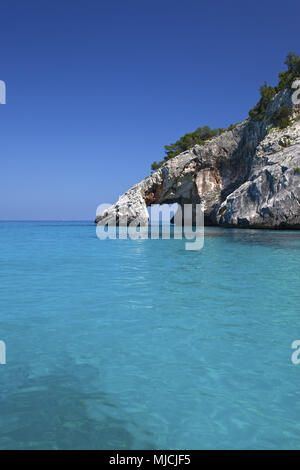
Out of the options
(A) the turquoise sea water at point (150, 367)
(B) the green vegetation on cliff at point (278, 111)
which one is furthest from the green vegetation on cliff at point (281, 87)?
(A) the turquoise sea water at point (150, 367)

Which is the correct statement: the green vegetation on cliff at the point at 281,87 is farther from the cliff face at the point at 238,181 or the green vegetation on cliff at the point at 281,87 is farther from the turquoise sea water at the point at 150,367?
the turquoise sea water at the point at 150,367

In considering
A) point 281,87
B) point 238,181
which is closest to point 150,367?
point 281,87

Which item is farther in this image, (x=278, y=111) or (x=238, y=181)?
(x=238, y=181)

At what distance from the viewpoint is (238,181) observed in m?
48.5

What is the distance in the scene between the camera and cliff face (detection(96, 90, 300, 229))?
→ 32.0m

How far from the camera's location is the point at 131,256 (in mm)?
15898

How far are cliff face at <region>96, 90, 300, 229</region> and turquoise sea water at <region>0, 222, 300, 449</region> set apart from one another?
25.5 metres

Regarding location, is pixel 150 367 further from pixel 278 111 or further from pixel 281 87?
pixel 281 87

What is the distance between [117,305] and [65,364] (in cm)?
285

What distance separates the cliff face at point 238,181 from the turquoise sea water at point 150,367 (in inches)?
1004

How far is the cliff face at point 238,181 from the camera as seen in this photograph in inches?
1261

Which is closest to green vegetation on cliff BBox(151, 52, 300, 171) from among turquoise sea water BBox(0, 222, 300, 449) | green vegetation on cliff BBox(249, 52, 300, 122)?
green vegetation on cliff BBox(249, 52, 300, 122)

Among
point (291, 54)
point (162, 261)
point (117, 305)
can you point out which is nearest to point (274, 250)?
point (162, 261)

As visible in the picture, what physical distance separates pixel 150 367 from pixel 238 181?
4729cm
